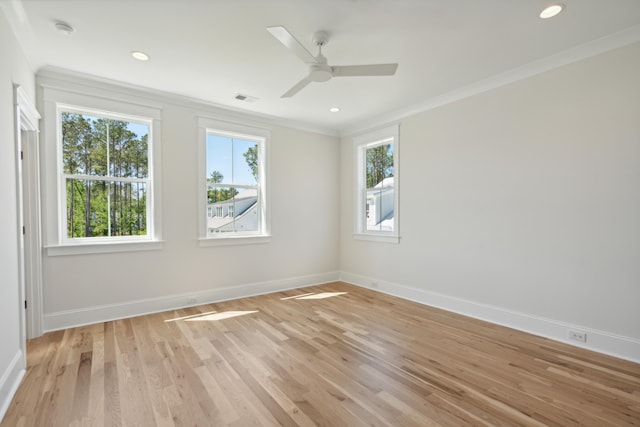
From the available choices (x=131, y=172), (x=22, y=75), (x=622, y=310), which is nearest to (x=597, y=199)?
(x=622, y=310)

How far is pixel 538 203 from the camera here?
3.24 m

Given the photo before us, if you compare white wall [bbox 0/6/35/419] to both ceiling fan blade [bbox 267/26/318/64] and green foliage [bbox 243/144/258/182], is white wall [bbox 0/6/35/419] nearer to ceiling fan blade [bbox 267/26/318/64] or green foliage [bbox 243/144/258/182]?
ceiling fan blade [bbox 267/26/318/64]

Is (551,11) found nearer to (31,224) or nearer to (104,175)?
(104,175)

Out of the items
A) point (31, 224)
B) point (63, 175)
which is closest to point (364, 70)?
point (63, 175)

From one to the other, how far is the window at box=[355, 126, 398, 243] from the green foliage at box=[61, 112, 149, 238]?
11.2 feet

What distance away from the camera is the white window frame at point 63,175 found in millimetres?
3309

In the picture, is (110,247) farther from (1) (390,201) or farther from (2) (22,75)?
(1) (390,201)

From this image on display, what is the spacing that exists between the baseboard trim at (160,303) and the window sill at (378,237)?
1099 mm

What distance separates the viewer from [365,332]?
3314mm

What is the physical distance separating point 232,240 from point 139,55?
2.59m

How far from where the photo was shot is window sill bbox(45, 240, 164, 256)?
3.36 metres

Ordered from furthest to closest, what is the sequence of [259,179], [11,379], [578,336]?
1. [259,179]
2. [578,336]
3. [11,379]

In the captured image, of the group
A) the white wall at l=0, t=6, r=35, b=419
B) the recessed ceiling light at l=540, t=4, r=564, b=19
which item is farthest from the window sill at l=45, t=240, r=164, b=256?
the recessed ceiling light at l=540, t=4, r=564, b=19

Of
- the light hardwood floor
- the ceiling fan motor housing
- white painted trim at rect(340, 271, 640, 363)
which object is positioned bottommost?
the light hardwood floor
